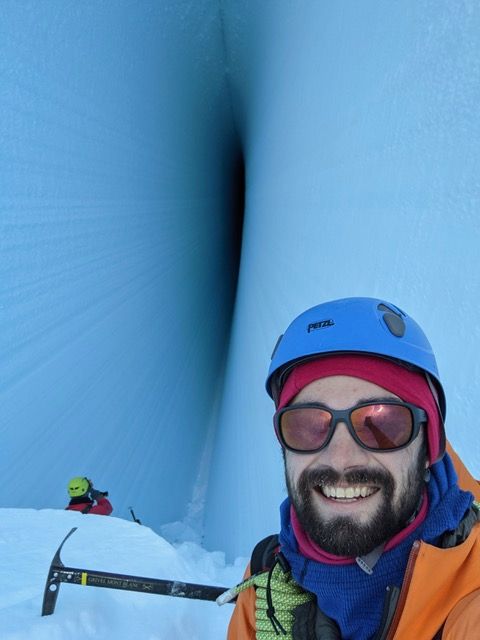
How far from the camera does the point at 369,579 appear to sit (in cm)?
65

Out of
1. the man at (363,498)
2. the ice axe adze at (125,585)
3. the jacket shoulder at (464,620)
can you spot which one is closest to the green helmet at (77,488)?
the ice axe adze at (125,585)

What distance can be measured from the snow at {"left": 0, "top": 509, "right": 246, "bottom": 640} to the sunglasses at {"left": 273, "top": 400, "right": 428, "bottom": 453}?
24.5 inches

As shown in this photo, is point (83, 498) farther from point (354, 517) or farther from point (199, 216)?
point (199, 216)

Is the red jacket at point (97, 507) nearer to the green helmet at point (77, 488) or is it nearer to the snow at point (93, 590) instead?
the green helmet at point (77, 488)

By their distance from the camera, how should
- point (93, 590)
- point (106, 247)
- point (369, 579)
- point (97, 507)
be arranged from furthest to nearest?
point (106, 247) → point (97, 507) → point (93, 590) → point (369, 579)

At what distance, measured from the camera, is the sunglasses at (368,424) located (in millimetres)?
693

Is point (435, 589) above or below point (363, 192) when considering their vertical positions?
below

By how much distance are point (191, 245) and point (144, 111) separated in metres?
1.52

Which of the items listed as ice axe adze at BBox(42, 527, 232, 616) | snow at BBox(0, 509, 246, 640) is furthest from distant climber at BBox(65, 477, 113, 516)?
ice axe adze at BBox(42, 527, 232, 616)

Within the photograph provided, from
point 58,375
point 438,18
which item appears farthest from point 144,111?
point 438,18

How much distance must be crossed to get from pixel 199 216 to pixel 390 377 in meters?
5.09

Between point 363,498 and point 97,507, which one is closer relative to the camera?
point 363,498

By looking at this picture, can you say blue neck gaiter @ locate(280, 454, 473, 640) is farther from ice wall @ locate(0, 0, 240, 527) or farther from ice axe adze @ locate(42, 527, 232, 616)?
ice wall @ locate(0, 0, 240, 527)

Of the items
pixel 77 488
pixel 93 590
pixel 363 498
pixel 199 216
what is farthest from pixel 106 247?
pixel 363 498
